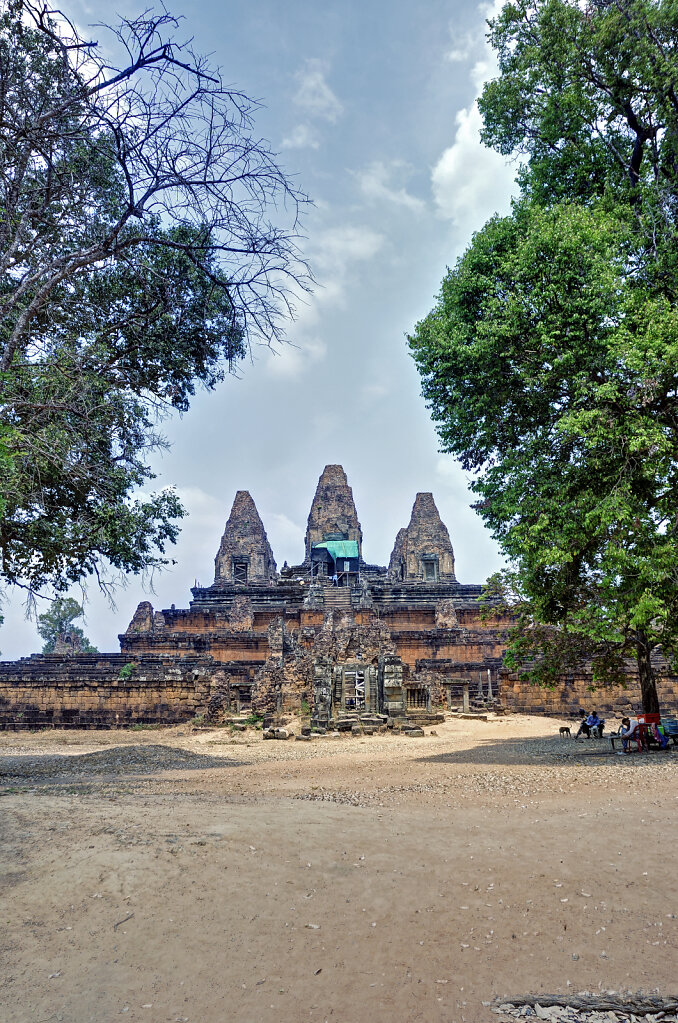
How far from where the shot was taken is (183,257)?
619 cm

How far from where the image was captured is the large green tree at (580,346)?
870 cm

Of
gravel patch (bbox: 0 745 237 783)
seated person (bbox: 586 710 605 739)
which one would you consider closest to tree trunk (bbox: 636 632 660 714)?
seated person (bbox: 586 710 605 739)

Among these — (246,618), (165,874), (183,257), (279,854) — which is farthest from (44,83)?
(246,618)

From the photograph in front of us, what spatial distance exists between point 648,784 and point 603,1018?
16.4ft

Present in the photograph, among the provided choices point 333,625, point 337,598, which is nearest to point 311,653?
point 333,625

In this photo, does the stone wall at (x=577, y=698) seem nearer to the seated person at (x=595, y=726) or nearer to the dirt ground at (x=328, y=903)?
the seated person at (x=595, y=726)

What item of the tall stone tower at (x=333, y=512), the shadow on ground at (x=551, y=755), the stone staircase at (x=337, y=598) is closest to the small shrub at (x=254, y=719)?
the shadow on ground at (x=551, y=755)

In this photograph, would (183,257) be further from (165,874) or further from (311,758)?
(311,758)

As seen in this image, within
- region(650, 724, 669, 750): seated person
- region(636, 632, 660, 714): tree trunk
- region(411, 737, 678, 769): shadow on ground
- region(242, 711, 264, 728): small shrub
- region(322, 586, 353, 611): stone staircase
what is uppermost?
region(322, 586, 353, 611): stone staircase

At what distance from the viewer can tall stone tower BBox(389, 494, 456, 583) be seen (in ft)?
133

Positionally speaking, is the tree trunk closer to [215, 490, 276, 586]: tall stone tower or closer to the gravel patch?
the gravel patch

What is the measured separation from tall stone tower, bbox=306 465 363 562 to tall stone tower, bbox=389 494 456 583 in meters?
3.61

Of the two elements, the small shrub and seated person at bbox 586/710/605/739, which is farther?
the small shrub

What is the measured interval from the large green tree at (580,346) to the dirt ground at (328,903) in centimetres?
397
